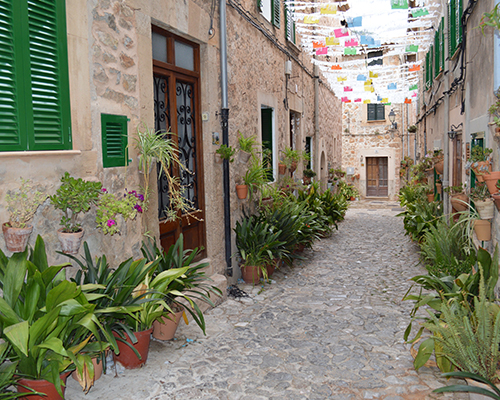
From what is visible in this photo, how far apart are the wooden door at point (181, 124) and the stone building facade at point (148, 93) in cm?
2

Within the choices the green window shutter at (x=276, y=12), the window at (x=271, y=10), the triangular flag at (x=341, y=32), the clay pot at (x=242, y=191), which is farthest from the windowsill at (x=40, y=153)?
the triangular flag at (x=341, y=32)

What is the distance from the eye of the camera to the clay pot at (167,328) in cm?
386

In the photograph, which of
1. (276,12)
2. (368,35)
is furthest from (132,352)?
(368,35)

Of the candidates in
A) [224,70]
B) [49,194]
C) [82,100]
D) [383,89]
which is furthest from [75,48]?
[383,89]

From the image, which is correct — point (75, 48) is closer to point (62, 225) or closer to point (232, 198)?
point (62, 225)

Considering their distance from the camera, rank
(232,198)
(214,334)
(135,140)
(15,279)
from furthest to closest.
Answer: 1. (232,198)
2. (214,334)
3. (135,140)
4. (15,279)

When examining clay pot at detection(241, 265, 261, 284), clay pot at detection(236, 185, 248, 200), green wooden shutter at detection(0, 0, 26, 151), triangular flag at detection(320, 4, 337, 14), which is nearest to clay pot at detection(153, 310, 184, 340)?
green wooden shutter at detection(0, 0, 26, 151)

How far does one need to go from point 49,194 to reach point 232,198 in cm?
319

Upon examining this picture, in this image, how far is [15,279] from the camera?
8.29 feet

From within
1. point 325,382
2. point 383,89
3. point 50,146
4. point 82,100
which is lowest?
point 325,382

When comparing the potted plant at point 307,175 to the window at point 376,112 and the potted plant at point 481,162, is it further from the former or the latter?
the window at point 376,112

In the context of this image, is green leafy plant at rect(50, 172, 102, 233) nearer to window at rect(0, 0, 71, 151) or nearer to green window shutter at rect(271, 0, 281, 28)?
window at rect(0, 0, 71, 151)

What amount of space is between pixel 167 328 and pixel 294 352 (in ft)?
3.70

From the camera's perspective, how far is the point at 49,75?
3.01 meters
